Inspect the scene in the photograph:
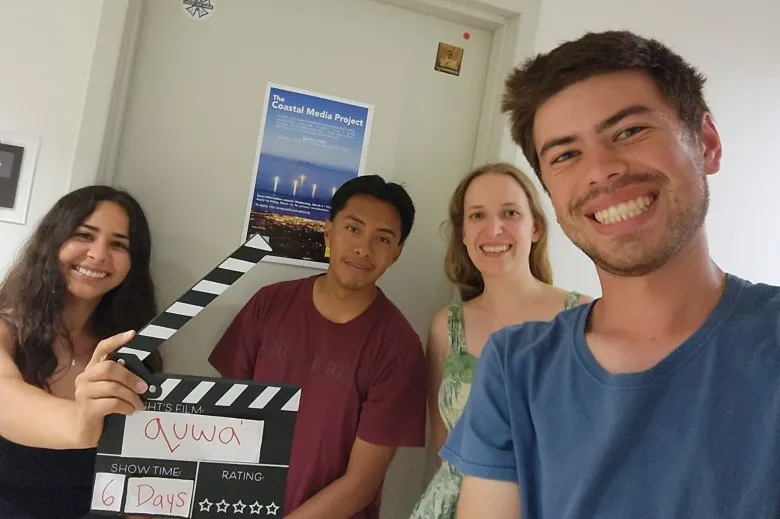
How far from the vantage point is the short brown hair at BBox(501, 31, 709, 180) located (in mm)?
832

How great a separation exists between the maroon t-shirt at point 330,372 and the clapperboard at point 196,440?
1.09 feet

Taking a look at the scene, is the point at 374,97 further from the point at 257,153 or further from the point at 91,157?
the point at 91,157

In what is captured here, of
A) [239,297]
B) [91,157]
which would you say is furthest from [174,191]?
[239,297]

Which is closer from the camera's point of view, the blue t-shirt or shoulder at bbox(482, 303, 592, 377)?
the blue t-shirt

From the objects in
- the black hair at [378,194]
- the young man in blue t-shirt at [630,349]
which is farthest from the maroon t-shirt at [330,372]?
the young man in blue t-shirt at [630,349]

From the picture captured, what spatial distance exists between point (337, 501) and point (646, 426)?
2.59ft

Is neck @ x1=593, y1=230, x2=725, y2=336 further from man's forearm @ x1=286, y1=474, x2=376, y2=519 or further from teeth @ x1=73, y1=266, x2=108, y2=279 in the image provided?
teeth @ x1=73, y1=266, x2=108, y2=279

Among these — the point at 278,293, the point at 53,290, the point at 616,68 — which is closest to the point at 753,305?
the point at 616,68

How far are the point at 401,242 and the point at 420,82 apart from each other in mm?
551

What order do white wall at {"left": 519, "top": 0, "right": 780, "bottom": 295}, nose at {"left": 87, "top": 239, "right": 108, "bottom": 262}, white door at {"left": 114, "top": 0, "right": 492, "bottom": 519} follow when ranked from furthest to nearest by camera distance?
white wall at {"left": 519, "top": 0, "right": 780, "bottom": 295} < white door at {"left": 114, "top": 0, "right": 492, "bottom": 519} < nose at {"left": 87, "top": 239, "right": 108, "bottom": 262}

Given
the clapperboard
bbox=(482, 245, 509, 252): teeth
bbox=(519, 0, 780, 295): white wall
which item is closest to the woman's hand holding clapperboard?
the clapperboard

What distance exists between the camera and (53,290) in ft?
3.98

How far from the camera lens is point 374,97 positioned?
1610 mm

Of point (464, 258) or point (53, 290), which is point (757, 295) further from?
point (53, 290)
